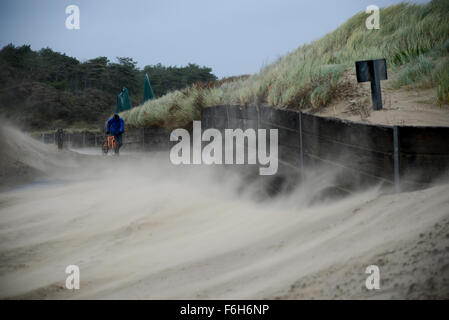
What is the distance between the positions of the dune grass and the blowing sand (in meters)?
1.76

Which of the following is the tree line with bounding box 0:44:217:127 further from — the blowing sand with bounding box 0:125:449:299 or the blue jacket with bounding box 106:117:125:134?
the blowing sand with bounding box 0:125:449:299

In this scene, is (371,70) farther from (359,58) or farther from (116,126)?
(116,126)

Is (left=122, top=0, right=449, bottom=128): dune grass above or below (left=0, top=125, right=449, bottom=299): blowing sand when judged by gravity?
above

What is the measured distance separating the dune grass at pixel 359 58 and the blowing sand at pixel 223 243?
176cm

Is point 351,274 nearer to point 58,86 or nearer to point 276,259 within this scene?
point 276,259

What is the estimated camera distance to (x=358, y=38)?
303 inches

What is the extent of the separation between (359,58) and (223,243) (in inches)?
179

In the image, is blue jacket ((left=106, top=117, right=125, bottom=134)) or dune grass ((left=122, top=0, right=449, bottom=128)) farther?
blue jacket ((left=106, top=117, right=125, bottom=134))

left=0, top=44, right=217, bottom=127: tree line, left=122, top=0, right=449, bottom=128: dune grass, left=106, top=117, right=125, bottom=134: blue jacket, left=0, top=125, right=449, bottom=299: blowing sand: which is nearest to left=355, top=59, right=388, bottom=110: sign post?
left=122, top=0, right=449, bottom=128: dune grass

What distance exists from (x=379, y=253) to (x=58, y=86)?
5441 centimetres

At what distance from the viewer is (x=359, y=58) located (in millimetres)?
6703

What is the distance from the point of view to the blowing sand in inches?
94.2

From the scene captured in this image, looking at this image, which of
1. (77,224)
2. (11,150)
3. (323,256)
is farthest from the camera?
(11,150)

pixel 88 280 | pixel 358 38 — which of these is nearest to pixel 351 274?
pixel 88 280
